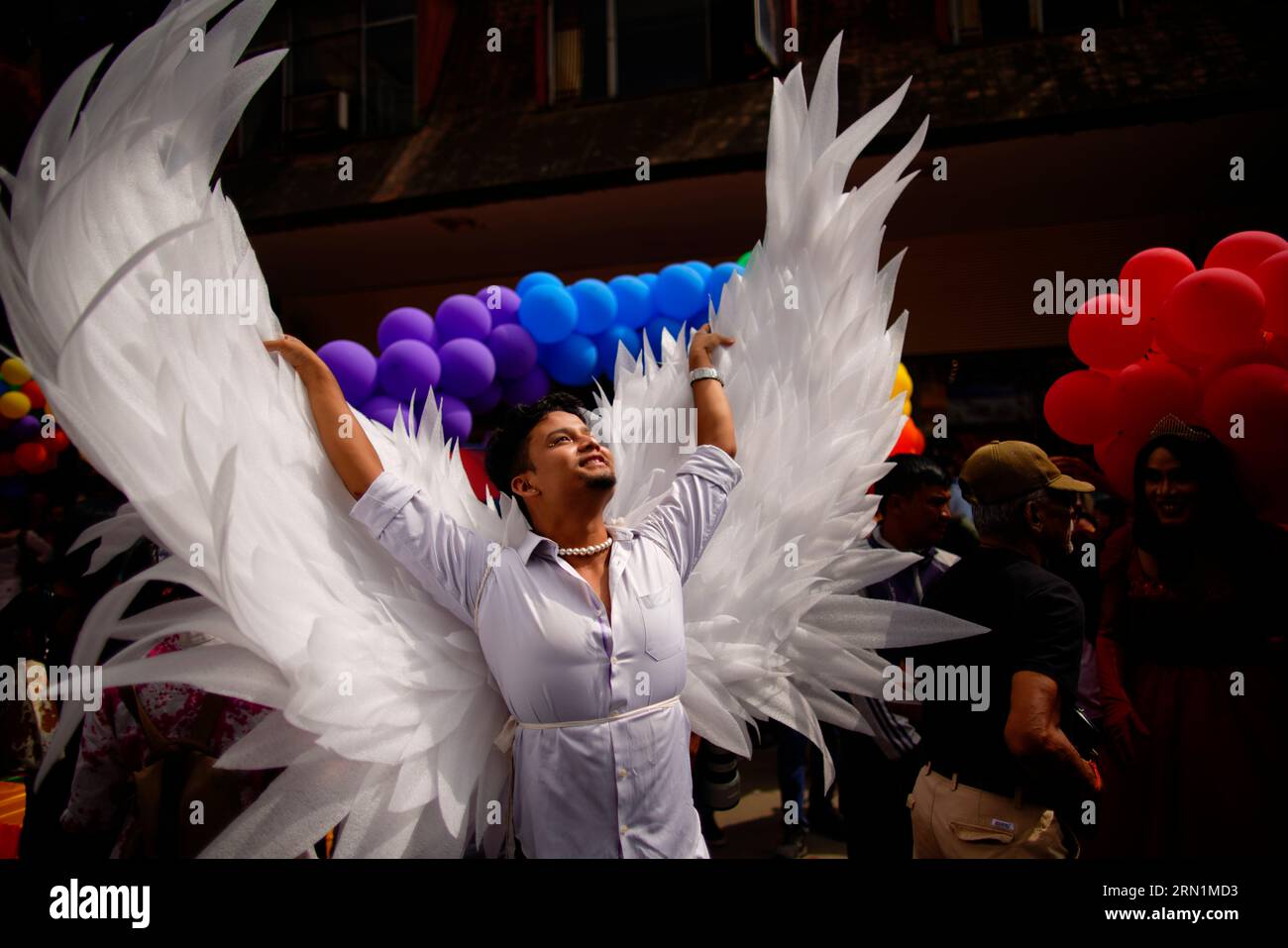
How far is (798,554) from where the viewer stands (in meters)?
2.03

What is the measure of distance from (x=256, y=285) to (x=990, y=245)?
6.87 meters

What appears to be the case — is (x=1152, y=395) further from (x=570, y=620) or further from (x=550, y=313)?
(x=550, y=313)

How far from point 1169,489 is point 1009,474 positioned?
20.0 inches

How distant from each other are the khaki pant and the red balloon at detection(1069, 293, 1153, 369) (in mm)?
1405

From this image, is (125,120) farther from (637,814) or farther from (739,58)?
(739,58)

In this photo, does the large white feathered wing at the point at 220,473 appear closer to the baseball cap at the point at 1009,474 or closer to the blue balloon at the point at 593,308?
the baseball cap at the point at 1009,474

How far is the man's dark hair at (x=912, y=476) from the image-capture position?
3.07 meters

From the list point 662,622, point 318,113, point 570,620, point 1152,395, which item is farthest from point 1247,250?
point 318,113

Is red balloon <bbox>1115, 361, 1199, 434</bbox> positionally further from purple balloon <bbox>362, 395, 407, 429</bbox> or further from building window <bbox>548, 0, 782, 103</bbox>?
building window <bbox>548, 0, 782, 103</bbox>

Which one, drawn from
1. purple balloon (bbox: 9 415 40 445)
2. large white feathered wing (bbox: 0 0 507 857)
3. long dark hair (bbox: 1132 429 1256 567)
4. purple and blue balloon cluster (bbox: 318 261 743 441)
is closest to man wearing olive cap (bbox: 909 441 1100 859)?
long dark hair (bbox: 1132 429 1256 567)

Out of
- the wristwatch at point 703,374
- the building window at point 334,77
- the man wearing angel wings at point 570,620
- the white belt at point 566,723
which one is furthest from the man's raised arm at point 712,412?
the building window at point 334,77

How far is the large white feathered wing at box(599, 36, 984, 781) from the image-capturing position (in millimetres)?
1970

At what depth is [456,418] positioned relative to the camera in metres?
4.59
